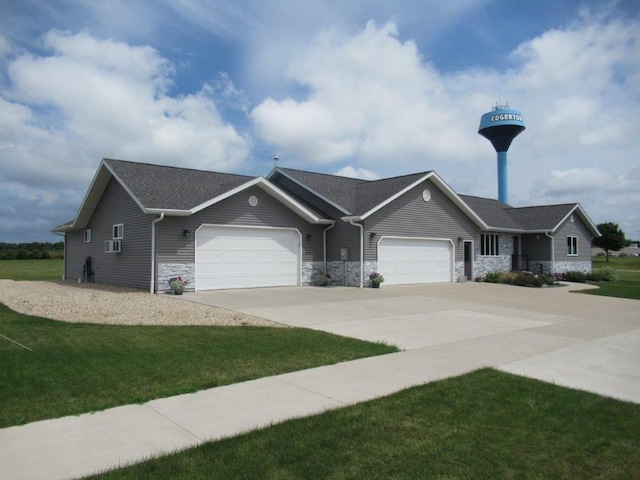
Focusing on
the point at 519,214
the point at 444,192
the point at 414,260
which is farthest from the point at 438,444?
the point at 519,214

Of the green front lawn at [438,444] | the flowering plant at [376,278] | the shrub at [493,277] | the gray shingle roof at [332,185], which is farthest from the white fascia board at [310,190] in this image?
the green front lawn at [438,444]

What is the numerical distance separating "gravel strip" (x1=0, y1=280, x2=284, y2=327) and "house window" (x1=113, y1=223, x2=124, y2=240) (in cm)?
350

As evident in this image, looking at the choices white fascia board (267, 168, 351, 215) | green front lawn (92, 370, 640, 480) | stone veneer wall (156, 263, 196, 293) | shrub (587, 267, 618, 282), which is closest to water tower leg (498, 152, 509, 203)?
shrub (587, 267, 618, 282)

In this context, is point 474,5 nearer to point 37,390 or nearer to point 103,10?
point 103,10

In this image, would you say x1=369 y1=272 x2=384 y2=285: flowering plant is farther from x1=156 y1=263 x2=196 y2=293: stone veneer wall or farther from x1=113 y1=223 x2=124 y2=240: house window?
x1=113 y1=223 x2=124 y2=240: house window

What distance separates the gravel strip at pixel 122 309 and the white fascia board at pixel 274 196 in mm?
3610

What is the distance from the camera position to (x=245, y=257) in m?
18.8

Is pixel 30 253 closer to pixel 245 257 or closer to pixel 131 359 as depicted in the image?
pixel 245 257

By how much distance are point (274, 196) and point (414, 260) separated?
752 cm

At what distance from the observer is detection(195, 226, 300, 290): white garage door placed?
1772 centimetres

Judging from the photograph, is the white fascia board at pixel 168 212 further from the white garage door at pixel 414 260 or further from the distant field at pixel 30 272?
the distant field at pixel 30 272

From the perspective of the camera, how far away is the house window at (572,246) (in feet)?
101

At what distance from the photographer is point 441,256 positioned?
24.2 metres

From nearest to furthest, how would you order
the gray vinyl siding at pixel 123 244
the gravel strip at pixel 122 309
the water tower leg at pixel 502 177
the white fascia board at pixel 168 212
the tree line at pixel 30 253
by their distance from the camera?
1. the gravel strip at pixel 122 309
2. the white fascia board at pixel 168 212
3. the gray vinyl siding at pixel 123 244
4. the water tower leg at pixel 502 177
5. the tree line at pixel 30 253
